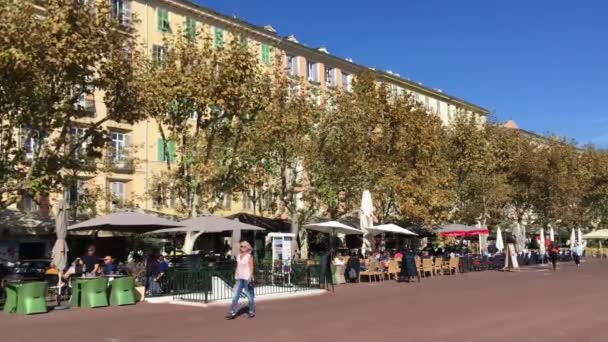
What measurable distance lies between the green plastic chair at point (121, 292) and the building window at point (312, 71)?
3939cm

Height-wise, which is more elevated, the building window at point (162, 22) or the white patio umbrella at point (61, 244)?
the building window at point (162, 22)

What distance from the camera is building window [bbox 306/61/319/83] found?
180 ft

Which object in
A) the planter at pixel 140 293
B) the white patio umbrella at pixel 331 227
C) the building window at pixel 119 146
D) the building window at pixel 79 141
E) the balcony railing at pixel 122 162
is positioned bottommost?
the planter at pixel 140 293

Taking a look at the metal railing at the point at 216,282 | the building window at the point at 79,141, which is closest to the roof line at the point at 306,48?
the building window at the point at 79,141

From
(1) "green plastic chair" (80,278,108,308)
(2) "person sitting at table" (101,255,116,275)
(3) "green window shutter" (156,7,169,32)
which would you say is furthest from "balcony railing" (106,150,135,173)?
(1) "green plastic chair" (80,278,108,308)

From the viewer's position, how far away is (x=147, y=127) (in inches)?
1667

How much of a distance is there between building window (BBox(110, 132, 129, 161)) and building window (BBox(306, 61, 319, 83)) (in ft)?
60.8

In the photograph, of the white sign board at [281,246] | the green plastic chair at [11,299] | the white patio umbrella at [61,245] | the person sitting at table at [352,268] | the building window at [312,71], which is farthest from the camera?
the building window at [312,71]

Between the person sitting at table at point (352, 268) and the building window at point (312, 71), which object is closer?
the person sitting at table at point (352, 268)

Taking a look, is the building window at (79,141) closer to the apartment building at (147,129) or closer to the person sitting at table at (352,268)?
the apartment building at (147,129)

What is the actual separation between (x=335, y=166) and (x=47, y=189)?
50.7ft

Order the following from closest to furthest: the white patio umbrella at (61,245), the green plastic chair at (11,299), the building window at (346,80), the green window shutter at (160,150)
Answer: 1. the green plastic chair at (11,299)
2. the white patio umbrella at (61,245)
3. the green window shutter at (160,150)
4. the building window at (346,80)

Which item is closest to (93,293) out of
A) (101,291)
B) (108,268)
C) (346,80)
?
(101,291)

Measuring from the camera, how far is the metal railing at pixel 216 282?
1730cm
